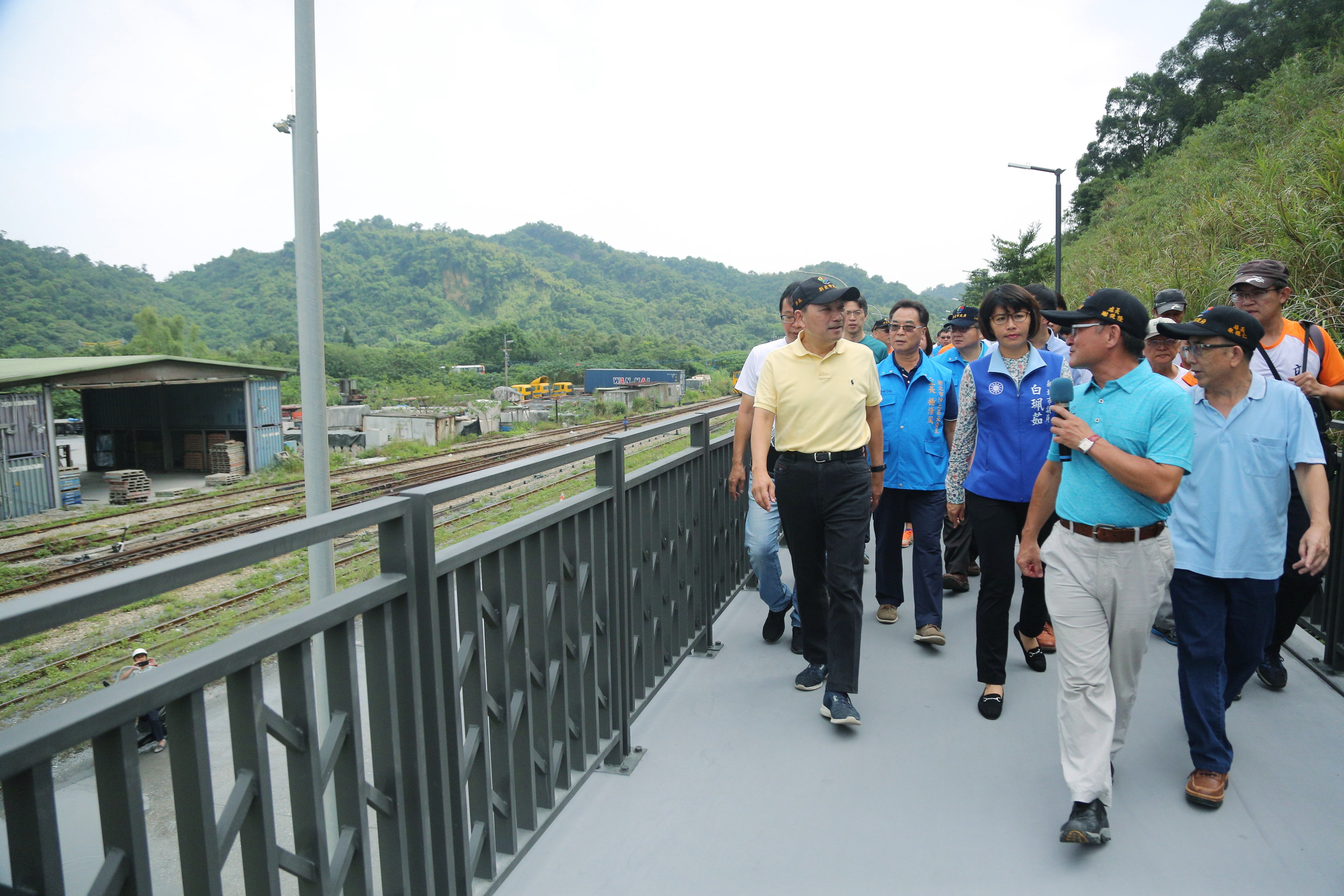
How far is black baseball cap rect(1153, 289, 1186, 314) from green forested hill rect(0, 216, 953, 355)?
41585 mm

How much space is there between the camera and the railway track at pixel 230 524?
1830cm

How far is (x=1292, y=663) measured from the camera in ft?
12.5

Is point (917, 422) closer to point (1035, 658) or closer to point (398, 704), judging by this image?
point (1035, 658)

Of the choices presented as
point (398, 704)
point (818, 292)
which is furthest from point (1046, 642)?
point (398, 704)

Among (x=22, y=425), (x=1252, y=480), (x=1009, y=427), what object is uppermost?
(x=1009, y=427)

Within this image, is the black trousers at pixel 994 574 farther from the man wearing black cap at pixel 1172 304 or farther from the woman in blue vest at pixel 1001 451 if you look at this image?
the man wearing black cap at pixel 1172 304

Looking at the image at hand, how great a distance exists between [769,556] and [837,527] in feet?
2.46

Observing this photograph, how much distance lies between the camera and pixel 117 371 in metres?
23.0

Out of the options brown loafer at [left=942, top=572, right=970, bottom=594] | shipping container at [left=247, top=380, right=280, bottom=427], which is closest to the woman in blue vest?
brown loafer at [left=942, top=572, right=970, bottom=594]

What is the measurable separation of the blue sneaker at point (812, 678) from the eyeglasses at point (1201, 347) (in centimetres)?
189

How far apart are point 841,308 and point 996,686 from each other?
5.58 ft

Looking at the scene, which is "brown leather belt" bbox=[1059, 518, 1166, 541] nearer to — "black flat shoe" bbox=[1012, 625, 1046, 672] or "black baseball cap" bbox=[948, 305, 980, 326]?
"black flat shoe" bbox=[1012, 625, 1046, 672]

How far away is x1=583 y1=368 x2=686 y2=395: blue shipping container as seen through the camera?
2805 inches

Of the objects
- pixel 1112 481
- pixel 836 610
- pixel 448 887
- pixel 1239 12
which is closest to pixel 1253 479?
pixel 1112 481
